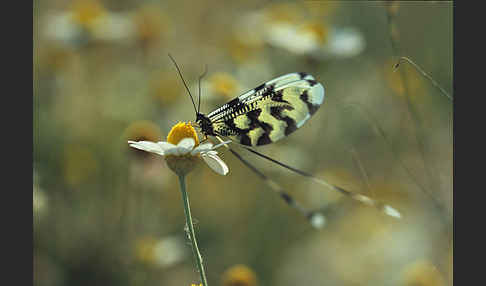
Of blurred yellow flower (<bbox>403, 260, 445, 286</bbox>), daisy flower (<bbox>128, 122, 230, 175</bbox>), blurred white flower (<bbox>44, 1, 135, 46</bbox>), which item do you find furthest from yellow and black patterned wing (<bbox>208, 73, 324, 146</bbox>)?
blurred white flower (<bbox>44, 1, 135, 46</bbox>)

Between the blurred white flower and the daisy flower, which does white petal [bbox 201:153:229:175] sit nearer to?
the daisy flower

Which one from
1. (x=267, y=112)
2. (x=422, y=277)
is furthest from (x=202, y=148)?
(x=422, y=277)

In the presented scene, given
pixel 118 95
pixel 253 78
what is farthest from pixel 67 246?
pixel 253 78

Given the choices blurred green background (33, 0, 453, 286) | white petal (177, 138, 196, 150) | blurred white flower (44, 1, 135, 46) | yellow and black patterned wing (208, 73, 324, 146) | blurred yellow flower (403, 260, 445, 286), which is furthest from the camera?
blurred white flower (44, 1, 135, 46)

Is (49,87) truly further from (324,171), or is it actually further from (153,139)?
(324,171)

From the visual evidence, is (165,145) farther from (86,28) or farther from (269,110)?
(86,28)
